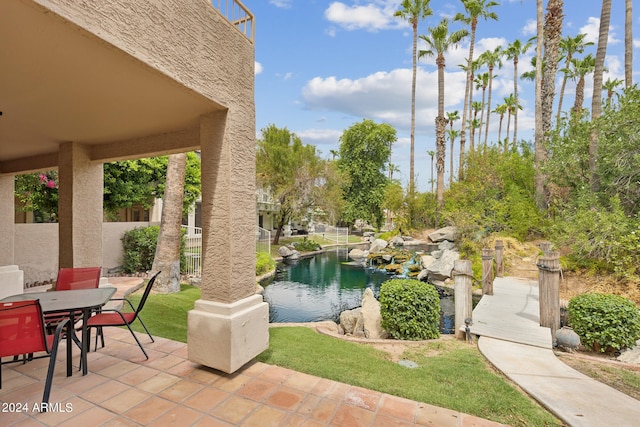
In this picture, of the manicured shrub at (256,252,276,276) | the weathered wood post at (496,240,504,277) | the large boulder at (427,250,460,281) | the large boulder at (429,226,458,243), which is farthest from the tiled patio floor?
the large boulder at (429,226,458,243)

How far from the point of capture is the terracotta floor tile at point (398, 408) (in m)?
2.74

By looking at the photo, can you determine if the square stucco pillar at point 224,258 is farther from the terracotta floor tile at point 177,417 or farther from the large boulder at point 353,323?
the large boulder at point 353,323

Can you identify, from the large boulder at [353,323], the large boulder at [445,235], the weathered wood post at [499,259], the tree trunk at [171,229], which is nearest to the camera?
the large boulder at [353,323]

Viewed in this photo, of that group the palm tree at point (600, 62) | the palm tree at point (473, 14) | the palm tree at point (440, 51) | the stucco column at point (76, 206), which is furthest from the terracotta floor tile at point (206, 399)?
the palm tree at point (473, 14)

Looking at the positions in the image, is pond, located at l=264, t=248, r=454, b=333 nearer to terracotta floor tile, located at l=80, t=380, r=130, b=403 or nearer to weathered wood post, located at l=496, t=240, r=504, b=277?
weathered wood post, located at l=496, t=240, r=504, b=277

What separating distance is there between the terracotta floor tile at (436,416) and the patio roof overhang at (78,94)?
3730mm

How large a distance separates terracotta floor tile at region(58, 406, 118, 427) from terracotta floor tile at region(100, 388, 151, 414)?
2.4 inches

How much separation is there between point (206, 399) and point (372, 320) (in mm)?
4281

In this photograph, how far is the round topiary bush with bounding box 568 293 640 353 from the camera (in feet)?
16.1

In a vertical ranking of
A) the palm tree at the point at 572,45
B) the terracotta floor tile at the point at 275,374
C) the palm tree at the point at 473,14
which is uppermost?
the palm tree at the point at 473,14

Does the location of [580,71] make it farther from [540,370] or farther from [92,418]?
[92,418]

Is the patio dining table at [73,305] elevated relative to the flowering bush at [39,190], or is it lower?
lower

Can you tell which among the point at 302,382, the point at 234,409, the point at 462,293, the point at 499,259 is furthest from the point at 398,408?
the point at 499,259

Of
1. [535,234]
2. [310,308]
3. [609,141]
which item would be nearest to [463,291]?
[310,308]
